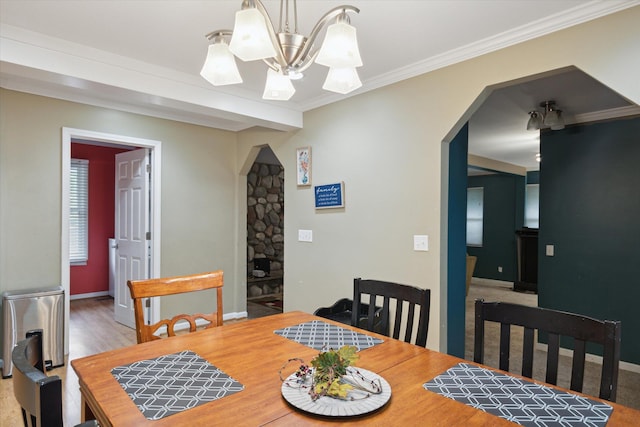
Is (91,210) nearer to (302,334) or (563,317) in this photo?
(302,334)

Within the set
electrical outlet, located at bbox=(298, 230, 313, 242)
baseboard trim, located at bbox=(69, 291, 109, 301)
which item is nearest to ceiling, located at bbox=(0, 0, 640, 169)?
electrical outlet, located at bbox=(298, 230, 313, 242)

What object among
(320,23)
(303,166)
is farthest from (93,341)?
(320,23)

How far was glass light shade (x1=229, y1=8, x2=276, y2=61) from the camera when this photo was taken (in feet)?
4.17

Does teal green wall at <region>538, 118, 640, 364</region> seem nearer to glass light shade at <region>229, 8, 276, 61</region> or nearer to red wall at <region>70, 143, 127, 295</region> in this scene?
glass light shade at <region>229, 8, 276, 61</region>

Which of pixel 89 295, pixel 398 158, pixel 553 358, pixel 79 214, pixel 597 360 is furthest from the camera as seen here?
pixel 89 295

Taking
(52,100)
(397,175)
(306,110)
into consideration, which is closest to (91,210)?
(52,100)

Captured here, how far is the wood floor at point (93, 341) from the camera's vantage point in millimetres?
2500

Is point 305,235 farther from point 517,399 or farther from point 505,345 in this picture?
point 517,399

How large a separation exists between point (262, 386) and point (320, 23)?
50.4 inches

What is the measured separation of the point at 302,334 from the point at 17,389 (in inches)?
42.6

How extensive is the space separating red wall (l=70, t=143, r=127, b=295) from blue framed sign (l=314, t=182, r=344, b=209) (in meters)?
4.06

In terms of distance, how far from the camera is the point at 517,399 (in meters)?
1.14

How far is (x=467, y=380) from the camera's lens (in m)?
1.27

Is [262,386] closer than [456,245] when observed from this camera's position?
Yes
